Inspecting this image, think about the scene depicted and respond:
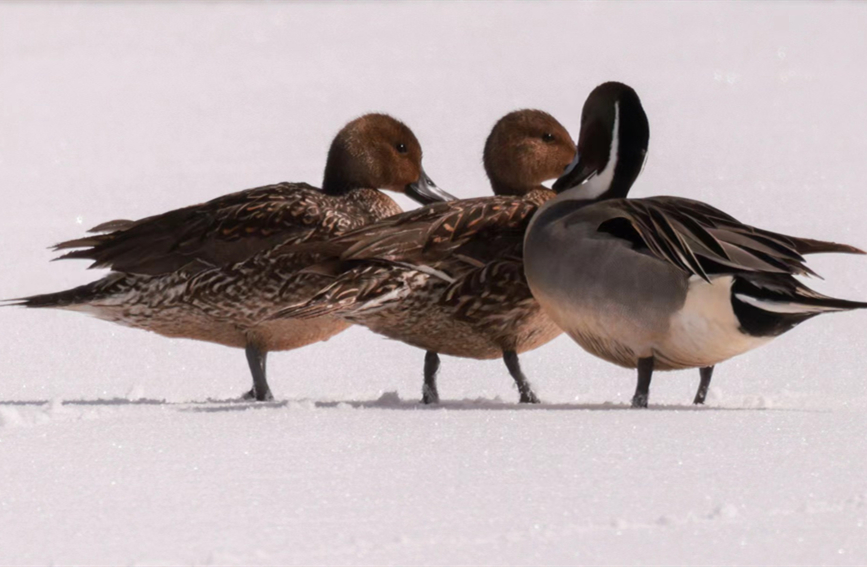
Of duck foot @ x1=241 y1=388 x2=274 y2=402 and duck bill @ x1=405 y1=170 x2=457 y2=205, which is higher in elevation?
duck bill @ x1=405 y1=170 x2=457 y2=205

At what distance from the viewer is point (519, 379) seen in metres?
5.04

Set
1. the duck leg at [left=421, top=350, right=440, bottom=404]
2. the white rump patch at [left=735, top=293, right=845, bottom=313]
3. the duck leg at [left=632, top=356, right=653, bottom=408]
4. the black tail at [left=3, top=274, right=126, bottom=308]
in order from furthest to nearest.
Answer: the black tail at [left=3, top=274, right=126, bottom=308], the duck leg at [left=421, top=350, right=440, bottom=404], the duck leg at [left=632, top=356, right=653, bottom=408], the white rump patch at [left=735, top=293, right=845, bottom=313]

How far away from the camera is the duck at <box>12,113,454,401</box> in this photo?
521 centimetres

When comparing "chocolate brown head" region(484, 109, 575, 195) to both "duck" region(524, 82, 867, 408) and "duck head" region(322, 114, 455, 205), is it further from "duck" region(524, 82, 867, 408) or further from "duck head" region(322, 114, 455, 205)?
"duck" region(524, 82, 867, 408)

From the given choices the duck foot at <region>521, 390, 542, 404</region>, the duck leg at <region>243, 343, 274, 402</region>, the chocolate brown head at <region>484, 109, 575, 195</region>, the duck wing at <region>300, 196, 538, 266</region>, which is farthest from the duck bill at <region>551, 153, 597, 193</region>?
the duck leg at <region>243, 343, 274, 402</region>

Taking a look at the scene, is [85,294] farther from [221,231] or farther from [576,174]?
[576,174]

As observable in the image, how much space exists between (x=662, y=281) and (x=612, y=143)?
0.70 meters

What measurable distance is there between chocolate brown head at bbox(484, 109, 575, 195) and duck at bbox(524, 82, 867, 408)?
0.69 meters

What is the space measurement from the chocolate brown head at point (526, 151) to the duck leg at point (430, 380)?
31.1 inches

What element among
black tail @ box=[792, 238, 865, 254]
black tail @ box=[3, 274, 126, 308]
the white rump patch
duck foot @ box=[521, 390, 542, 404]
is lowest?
duck foot @ box=[521, 390, 542, 404]

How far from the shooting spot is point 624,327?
4539mm

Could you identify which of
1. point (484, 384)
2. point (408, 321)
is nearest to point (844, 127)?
point (484, 384)

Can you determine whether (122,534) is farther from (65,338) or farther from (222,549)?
(65,338)

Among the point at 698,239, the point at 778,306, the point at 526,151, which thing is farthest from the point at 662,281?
the point at 526,151
